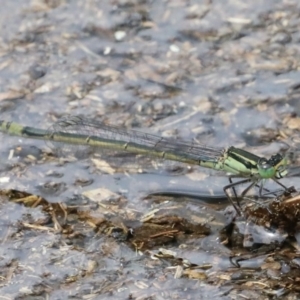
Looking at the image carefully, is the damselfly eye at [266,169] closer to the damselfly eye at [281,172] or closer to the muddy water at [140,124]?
the damselfly eye at [281,172]

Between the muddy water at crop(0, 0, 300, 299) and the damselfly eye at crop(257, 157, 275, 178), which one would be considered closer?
the muddy water at crop(0, 0, 300, 299)

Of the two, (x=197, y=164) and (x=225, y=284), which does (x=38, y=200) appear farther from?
(x=225, y=284)

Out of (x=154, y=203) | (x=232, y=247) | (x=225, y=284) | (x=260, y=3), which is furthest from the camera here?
(x=260, y=3)

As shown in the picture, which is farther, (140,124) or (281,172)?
(140,124)

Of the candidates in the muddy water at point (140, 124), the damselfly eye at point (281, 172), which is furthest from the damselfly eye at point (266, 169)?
the muddy water at point (140, 124)

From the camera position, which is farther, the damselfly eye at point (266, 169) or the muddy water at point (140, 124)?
the damselfly eye at point (266, 169)

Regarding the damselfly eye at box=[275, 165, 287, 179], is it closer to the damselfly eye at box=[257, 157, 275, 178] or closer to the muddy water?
the damselfly eye at box=[257, 157, 275, 178]

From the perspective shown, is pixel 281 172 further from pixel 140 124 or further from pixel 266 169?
pixel 140 124

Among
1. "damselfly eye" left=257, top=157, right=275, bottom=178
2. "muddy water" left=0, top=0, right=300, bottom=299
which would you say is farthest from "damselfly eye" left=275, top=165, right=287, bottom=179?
"muddy water" left=0, top=0, right=300, bottom=299

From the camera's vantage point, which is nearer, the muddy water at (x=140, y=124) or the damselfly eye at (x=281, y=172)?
the muddy water at (x=140, y=124)

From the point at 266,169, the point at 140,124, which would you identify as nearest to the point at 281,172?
the point at 266,169

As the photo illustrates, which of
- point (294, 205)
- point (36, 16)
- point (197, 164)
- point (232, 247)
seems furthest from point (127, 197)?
point (36, 16)
